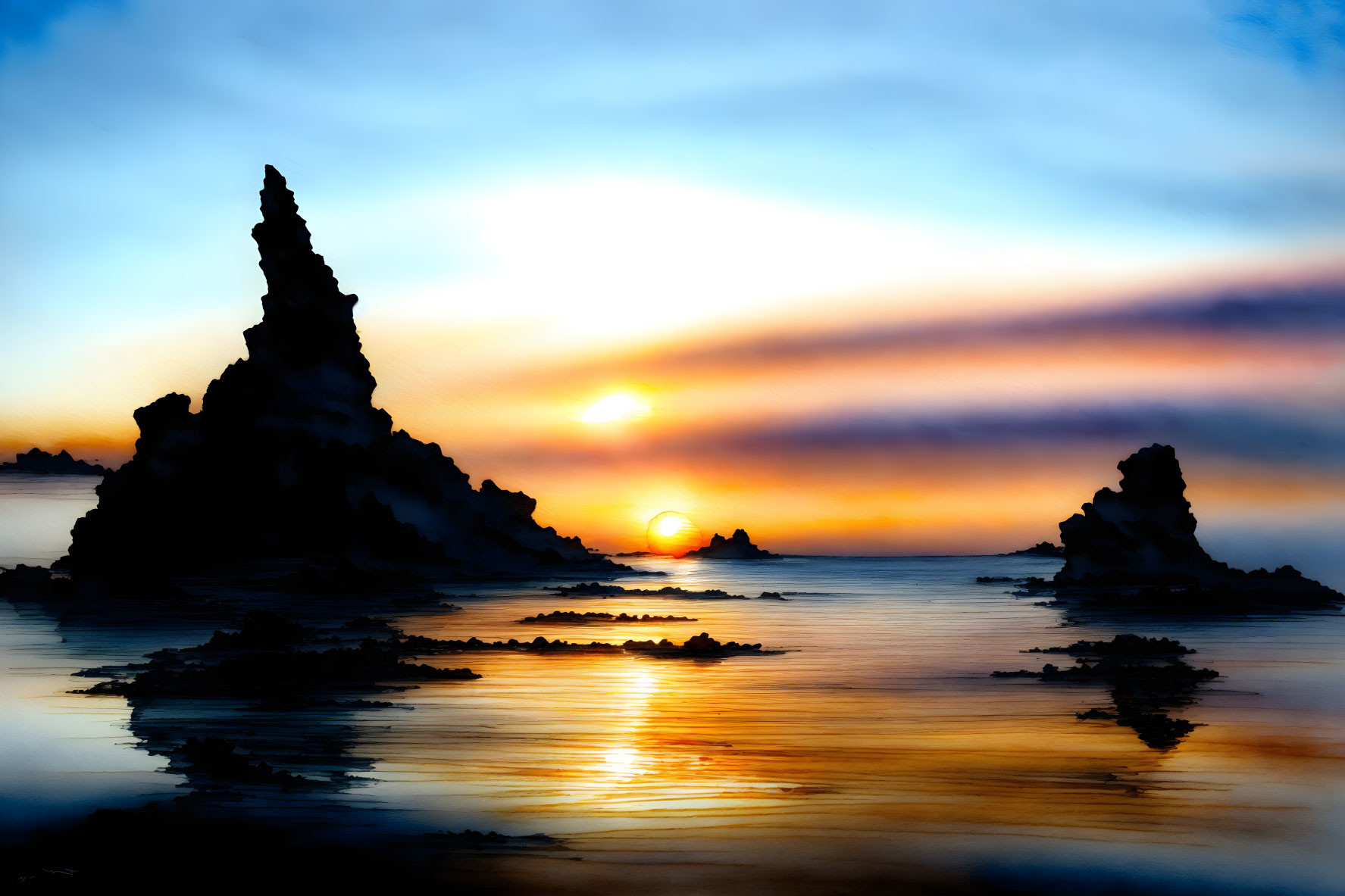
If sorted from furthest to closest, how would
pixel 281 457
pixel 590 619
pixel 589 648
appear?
1. pixel 281 457
2. pixel 590 619
3. pixel 589 648

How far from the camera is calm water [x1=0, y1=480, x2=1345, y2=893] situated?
1527cm

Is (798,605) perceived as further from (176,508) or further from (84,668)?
(84,668)

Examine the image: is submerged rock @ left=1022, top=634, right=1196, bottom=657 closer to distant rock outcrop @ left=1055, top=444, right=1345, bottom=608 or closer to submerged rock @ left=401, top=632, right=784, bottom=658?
submerged rock @ left=401, top=632, right=784, bottom=658

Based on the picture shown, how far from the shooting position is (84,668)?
3419cm

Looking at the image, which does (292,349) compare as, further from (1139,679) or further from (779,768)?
(779,768)

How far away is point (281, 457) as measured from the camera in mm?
96438

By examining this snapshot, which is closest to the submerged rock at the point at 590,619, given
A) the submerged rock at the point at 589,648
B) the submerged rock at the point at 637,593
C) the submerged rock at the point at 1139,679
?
the submerged rock at the point at 589,648

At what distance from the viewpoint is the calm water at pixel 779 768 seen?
15273 mm

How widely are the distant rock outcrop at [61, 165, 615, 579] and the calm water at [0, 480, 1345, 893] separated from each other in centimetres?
4876

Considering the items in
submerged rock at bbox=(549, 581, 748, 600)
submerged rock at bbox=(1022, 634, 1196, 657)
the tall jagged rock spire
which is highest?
the tall jagged rock spire

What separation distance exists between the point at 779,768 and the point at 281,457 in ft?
273

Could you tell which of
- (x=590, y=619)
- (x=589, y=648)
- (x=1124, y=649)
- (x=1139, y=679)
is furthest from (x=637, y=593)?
(x=1139, y=679)

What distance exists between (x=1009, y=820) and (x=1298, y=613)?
68.6 meters

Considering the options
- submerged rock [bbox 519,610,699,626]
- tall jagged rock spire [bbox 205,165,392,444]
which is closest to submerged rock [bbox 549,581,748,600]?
submerged rock [bbox 519,610,699,626]
